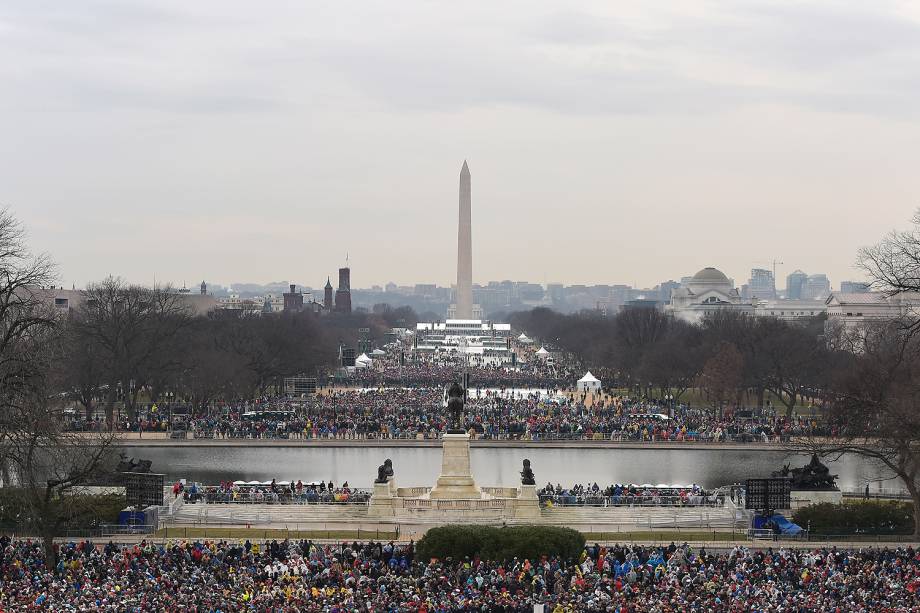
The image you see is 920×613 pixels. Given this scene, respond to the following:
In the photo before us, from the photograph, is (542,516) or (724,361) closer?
(542,516)

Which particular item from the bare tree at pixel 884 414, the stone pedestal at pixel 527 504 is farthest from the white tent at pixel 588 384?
the stone pedestal at pixel 527 504

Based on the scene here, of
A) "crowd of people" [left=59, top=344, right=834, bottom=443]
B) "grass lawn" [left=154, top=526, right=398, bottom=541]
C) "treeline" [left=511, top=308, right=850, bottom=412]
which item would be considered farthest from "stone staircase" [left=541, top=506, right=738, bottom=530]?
"treeline" [left=511, top=308, right=850, bottom=412]

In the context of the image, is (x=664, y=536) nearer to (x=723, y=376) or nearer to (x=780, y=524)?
(x=780, y=524)

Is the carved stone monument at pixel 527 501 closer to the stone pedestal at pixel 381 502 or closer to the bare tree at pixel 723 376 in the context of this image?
the stone pedestal at pixel 381 502

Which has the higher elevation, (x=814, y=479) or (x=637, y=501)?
(x=814, y=479)

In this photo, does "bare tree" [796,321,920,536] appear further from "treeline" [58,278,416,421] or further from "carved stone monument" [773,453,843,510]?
"treeline" [58,278,416,421]

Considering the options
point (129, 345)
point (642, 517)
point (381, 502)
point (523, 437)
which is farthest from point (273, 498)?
point (129, 345)
